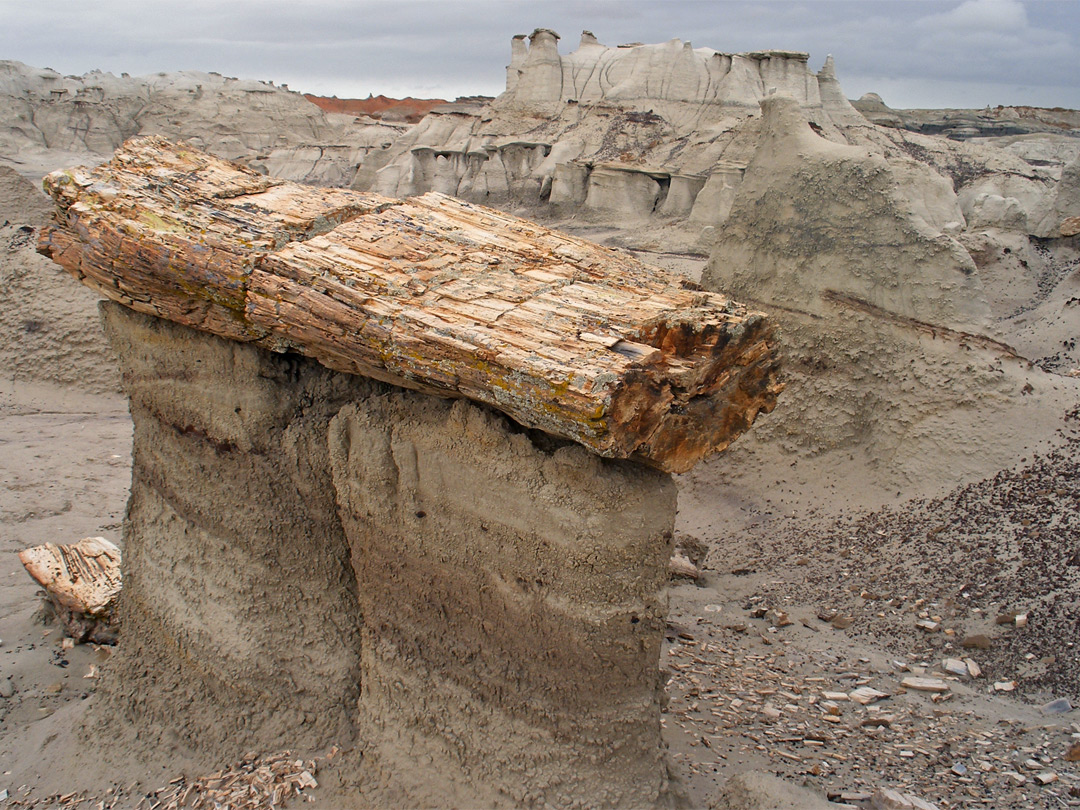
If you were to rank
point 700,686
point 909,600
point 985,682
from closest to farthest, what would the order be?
1. point 700,686
2. point 985,682
3. point 909,600

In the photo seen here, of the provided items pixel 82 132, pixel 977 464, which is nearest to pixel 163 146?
pixel 977 464

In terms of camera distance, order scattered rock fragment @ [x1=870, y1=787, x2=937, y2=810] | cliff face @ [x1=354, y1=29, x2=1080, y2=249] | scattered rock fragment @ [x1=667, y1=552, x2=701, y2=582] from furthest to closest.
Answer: cliff face @ [x1=354, y1=29, x2=1080, y2=249]
scattered rock fragment @ [x1=667, y1=552, x2=701, y2=582]
scattered rock fragment @ [x1=870, y1=787, x2=937, y2=810]

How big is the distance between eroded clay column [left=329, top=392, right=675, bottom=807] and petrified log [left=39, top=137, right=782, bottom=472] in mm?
Result: 287

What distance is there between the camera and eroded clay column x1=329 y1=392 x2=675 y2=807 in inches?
124

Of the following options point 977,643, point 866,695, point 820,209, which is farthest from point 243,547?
point 820,209

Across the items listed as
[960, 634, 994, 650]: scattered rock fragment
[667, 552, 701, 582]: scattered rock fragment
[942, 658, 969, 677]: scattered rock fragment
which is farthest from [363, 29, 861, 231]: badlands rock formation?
[942, 658, 969, 677]: scattered rock fragment

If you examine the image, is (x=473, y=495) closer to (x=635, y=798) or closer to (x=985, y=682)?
(x=635, y=798)

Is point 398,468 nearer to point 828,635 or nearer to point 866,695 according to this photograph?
point 866,695

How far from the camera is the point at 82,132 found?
35.4m

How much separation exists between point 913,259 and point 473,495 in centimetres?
658

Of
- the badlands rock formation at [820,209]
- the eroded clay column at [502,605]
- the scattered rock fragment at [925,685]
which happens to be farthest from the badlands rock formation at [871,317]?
the eroded clay column at [502,605]

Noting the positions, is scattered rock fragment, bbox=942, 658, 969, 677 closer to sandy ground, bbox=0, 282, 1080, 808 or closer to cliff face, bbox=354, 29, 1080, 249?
sandy ground, bbox=0, 282, 1080, 808

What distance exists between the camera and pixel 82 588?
566 cm

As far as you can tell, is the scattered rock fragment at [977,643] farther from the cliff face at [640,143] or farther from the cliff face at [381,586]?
the cliff face at [640,143]
